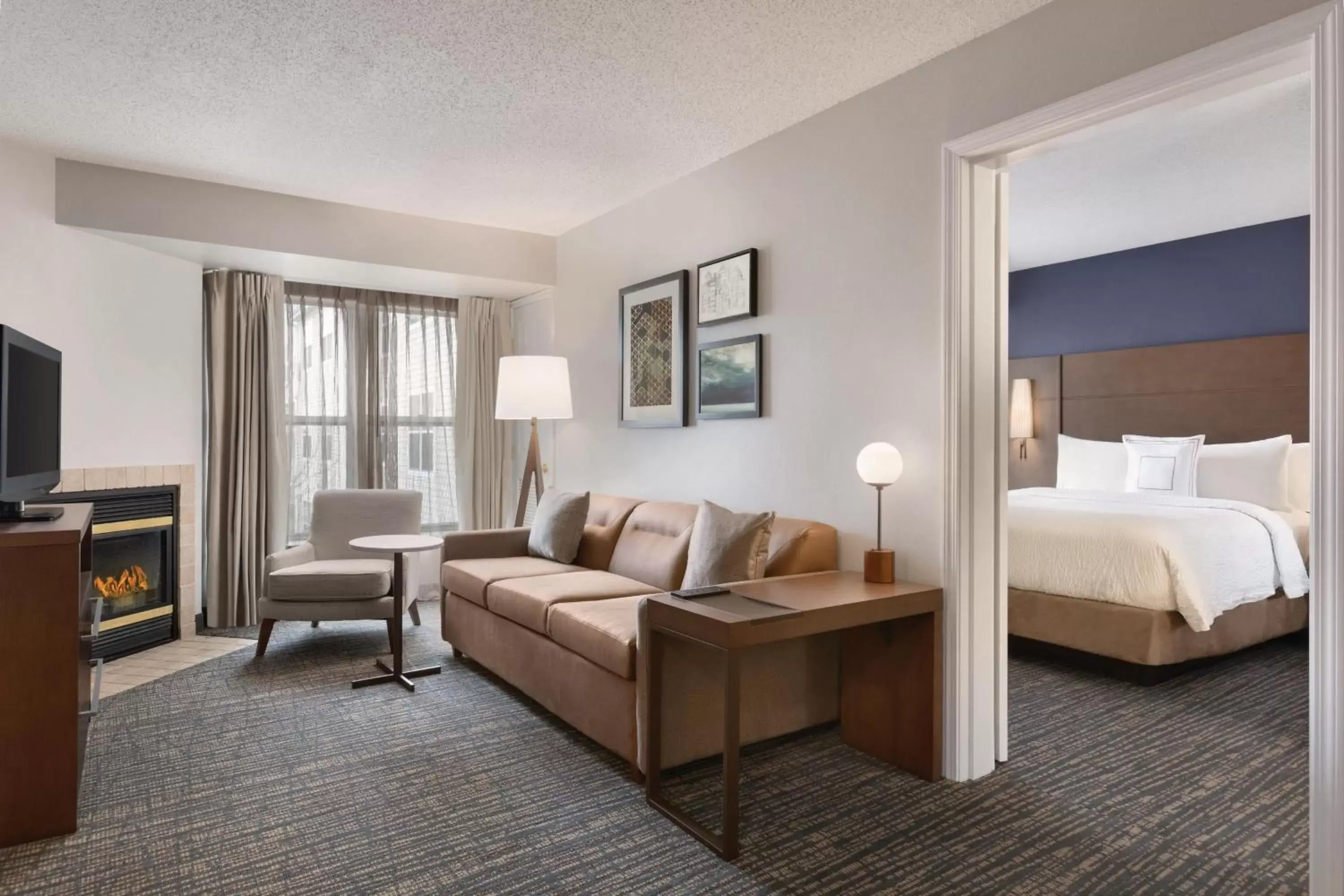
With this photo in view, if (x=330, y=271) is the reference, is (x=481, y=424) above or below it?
below

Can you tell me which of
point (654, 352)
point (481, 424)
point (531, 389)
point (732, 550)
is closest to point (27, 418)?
point (531, 389)

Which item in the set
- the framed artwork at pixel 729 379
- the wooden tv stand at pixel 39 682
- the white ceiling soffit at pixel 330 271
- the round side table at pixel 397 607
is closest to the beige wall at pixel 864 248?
the framed artwork at pixel 729 379

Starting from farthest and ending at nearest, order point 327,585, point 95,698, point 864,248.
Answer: point 327,585 < point 95,698 < point 864,248

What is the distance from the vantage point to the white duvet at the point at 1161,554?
3514 millimetres

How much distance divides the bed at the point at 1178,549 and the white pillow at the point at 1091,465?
89 millimetres

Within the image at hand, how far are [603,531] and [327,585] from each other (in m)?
1.44

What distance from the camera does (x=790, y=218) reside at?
3.36m

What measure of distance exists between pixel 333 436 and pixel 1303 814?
5347 millimetres

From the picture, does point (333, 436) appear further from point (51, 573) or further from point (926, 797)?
point (926, 797)

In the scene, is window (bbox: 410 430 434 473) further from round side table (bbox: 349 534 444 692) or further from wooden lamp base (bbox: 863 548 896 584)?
wooden lamp base (bbox: 863 548 896 584)

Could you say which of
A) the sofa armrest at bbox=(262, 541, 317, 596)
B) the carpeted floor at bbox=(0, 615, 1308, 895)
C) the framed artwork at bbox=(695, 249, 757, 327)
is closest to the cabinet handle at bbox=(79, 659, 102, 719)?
the carpeted floor at bbox=(0, 615, 1308, 895)

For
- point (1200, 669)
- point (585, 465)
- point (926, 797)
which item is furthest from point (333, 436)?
point (1200, 669)

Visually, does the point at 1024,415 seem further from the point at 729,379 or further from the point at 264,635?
the point at 264,635

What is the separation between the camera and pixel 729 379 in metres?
3.71
